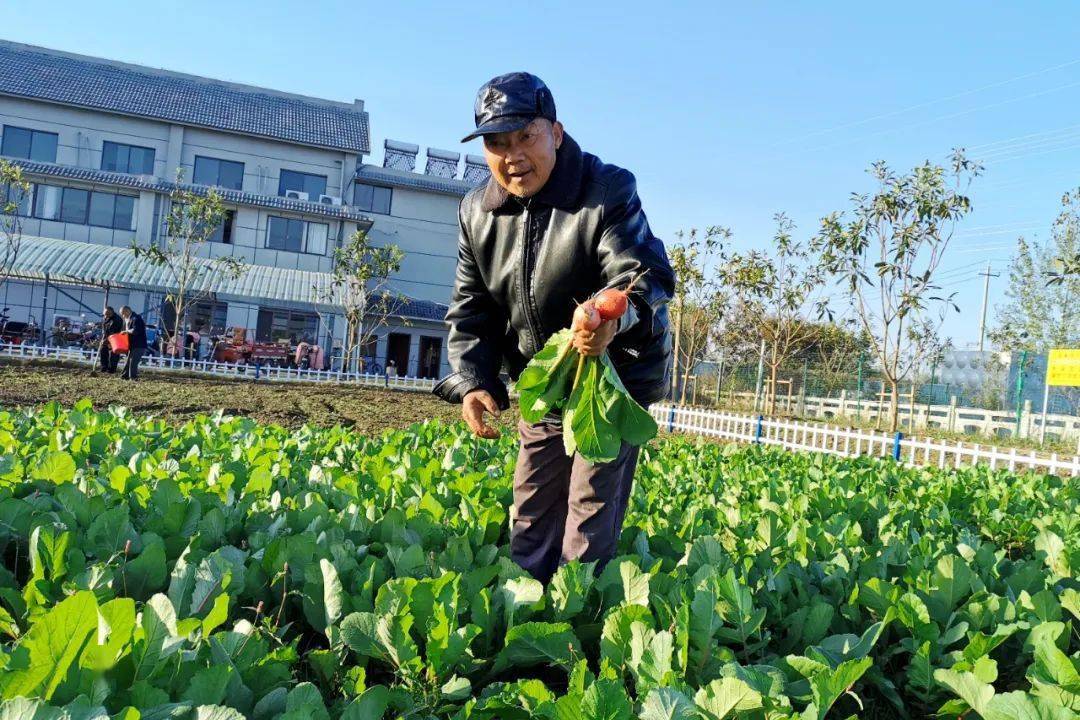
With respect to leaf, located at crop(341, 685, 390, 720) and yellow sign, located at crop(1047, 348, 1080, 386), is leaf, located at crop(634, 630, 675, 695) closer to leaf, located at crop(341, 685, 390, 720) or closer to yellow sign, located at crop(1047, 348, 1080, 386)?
leaf, located at crop(341, 685, 390, 720)

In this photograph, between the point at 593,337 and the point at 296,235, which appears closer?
the point at 593,337

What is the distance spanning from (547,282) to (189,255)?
2633cm

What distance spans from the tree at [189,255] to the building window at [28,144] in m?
5.44

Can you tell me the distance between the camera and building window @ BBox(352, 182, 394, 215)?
34.8m

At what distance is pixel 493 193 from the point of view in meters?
2.76

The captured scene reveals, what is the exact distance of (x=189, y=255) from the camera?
26016mm

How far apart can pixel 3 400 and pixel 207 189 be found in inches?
834

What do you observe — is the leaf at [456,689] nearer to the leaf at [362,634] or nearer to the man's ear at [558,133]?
the leaf at [362,634]

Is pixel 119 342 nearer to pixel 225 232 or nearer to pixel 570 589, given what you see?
pixel 225 232

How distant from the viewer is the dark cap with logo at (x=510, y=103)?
7.93ft

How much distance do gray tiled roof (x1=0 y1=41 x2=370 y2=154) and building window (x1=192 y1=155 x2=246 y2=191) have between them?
1.44m

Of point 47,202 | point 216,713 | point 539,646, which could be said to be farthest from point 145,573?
point 47,202

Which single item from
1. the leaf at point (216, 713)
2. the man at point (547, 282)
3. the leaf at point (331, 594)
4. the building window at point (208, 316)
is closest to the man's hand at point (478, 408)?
the man at point (547, 282)

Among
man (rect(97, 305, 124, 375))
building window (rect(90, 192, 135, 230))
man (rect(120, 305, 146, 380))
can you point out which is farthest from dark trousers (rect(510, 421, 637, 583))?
building window (rect(90, 192, 135, 230))
